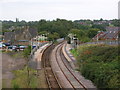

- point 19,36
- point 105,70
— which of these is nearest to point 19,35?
point 19,36

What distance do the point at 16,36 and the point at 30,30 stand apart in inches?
239

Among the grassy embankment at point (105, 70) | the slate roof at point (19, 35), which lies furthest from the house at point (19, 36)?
the grassy embankment at point (105, 70)

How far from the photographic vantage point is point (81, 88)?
19203 millimetres

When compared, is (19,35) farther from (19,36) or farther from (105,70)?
(105,70)

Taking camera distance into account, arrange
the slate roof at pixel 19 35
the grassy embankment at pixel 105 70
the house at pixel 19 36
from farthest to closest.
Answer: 1. the slate roof at pixel 19 35
2. the house at pixel 19 36
3. the grassy embankment at pixel 105 70

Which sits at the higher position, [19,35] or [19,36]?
[19,35]

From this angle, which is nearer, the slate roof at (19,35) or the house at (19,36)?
the house at (19,36)

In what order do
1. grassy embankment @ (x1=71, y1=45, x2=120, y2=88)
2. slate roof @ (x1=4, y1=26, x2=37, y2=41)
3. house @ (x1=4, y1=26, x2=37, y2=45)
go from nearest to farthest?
grassy embankment @ (x1=71, y1=45, x2=120, y2=88), house @ (x1=4, y1=26, x2=37, y2=45), slate roof @ (x1=4, y1=26, x2=37, y2=41)

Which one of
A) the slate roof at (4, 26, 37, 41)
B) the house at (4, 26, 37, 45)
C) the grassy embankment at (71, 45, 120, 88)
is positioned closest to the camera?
the grassy embankment at (71, 45, 120, 88)

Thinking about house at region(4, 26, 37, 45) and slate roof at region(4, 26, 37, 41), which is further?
slate roof at region(4, 26, 37, 41)

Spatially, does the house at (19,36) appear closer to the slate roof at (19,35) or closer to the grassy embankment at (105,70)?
the slate roof at (19,35)

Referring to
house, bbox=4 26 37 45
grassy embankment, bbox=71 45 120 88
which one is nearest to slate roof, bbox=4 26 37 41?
house, bbox=4 26 37 45

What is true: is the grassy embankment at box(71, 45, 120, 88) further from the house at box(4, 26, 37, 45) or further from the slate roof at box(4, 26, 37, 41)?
the slate roof at box(4, 26, 37, 41)

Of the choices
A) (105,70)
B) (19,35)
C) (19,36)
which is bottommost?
(105,70)
